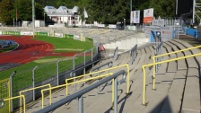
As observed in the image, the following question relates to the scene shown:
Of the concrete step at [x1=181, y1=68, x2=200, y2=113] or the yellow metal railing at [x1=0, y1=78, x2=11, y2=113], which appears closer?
the concrete step at [x1=181, y1=68, x2=200, y2=113]

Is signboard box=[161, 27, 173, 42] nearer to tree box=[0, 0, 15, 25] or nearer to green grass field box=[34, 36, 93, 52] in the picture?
green grass field box=[34, 36, 93, 52]

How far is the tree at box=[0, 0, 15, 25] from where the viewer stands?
105 metres

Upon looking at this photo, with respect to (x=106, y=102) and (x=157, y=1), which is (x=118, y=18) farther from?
(x=106, y=102)

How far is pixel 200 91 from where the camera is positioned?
721 cm

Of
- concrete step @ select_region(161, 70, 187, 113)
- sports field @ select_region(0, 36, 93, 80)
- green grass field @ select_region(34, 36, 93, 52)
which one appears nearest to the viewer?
concrete step @ select_region(161, 70, 187, 113)

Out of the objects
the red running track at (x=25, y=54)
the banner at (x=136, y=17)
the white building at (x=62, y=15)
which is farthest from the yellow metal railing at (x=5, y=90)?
the white building at (x=62, y=15)

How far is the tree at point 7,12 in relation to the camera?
105 metres

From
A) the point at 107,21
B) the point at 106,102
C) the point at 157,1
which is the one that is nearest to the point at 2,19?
the point at 107,21

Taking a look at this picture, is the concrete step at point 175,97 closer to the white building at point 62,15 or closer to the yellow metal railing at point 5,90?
the yellow metal railing at point 5,90

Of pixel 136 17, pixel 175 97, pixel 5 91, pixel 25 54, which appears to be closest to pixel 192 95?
pixel 175 97

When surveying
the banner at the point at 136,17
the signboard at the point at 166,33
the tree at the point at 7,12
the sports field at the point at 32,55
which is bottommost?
the sports field at the point at 32,55

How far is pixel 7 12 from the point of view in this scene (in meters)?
106

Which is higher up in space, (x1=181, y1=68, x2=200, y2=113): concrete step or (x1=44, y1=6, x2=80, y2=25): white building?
(x1=44, y1=6, x2=80, y2=25): white building

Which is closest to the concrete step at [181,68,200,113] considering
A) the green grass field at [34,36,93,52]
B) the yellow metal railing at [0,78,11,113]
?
the yellow metal railing at [0,78,11,113]
